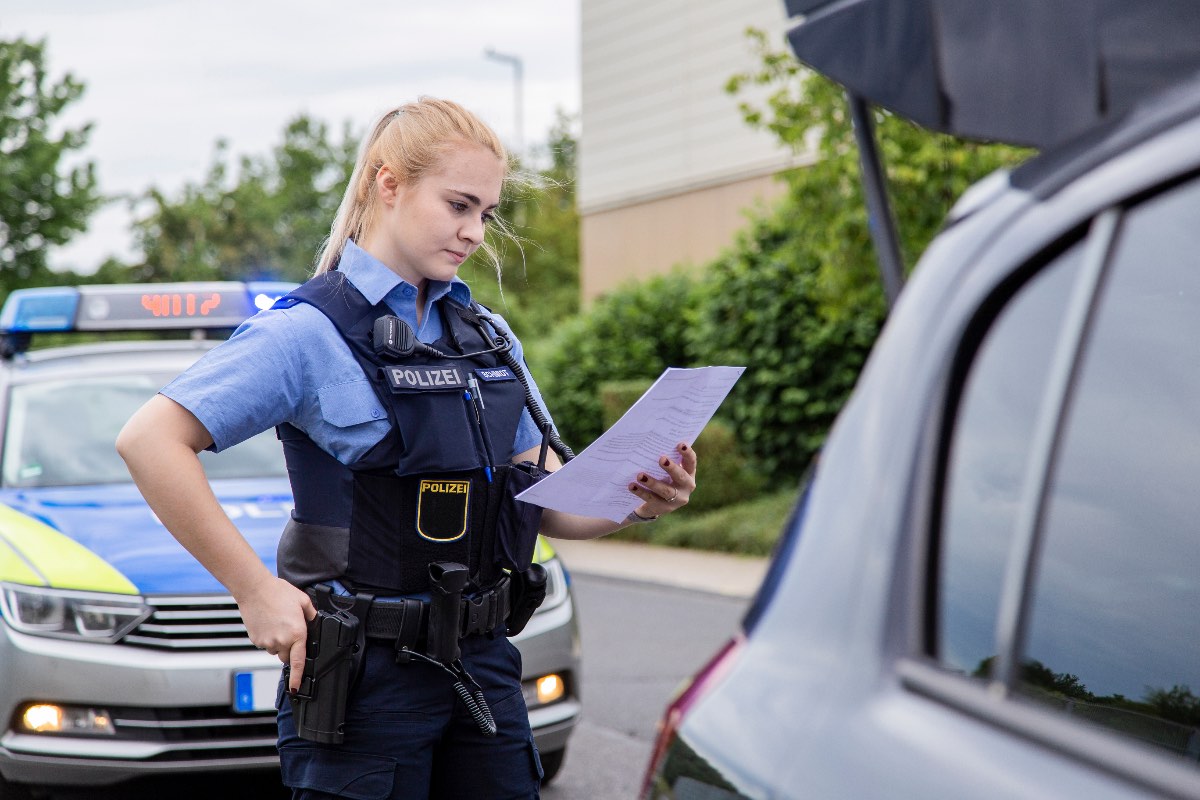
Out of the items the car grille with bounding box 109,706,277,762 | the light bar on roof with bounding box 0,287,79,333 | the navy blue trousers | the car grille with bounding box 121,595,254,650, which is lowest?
the car grille with bounding box 109,706,277,762

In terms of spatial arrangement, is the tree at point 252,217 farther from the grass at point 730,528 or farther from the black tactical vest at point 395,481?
the black tactical vest at point 395,481

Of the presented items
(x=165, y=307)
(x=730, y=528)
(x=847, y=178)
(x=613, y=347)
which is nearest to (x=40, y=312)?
(x=165, y=307)

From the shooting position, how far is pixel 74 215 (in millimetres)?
24219

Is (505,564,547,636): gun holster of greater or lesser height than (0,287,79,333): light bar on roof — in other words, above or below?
below

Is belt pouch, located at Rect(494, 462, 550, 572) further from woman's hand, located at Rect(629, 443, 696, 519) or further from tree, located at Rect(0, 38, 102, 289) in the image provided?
tree, located at Rect(0, 38, 102, 289)

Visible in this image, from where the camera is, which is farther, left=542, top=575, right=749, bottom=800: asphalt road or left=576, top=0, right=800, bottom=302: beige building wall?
left=576, top=0, right=800, bottom=302: beige building wall

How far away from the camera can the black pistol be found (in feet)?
7.19

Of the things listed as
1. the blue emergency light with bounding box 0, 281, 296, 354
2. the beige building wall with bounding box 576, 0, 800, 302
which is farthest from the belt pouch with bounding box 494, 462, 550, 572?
the beige building wall with bounding box 576, 0, 800, 302

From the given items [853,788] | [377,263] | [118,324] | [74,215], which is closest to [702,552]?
[118,324]

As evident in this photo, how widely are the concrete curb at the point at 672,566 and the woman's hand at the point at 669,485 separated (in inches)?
315

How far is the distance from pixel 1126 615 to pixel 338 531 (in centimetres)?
121

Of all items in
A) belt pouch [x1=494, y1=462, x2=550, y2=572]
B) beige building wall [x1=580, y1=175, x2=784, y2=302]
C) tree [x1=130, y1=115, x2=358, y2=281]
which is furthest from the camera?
tree [x1=130, y1=115, x2=358, y2=281]

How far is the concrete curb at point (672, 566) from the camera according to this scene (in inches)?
445

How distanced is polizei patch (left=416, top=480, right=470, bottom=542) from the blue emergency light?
3630 mm
